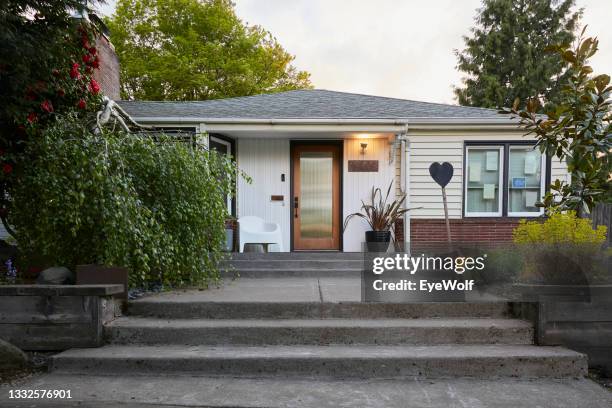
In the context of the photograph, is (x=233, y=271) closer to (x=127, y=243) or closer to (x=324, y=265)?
(x=324, y=265)

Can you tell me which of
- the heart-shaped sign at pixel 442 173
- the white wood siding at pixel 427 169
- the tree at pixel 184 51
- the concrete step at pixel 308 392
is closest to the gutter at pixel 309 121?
the white wood siding at pixel 427 169

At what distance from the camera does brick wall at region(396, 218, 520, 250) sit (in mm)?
7633

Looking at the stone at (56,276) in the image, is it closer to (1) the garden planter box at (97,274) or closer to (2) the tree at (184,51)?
(1) the garden planter box at (97,274)

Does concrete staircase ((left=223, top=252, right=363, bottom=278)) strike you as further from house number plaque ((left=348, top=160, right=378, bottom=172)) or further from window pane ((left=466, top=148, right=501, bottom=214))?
window pane ((left=466, top=148, right=501, bottom=214))

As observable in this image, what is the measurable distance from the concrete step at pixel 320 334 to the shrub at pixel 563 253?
0.57m

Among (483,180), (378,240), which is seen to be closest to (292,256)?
(378,240)

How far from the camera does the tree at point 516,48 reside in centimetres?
2234

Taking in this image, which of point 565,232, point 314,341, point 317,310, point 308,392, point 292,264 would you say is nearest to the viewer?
point 308,392

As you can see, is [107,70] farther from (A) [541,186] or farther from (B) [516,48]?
(B) [516,48]

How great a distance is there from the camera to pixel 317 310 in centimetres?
400

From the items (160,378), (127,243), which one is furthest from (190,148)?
(160,378)

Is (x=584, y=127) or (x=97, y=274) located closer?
(x=584, y=127)

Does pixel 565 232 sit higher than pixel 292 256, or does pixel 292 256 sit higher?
pixel 565 232

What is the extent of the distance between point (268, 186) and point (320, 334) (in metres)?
4.71
